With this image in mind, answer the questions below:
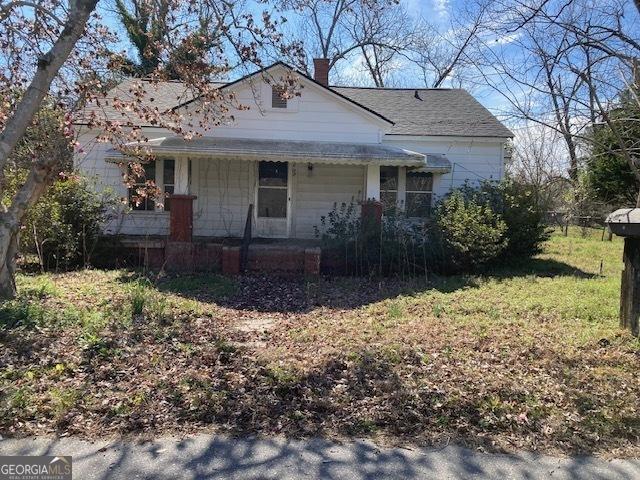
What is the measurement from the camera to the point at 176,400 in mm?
4176

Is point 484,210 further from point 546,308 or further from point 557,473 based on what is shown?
point 557,473

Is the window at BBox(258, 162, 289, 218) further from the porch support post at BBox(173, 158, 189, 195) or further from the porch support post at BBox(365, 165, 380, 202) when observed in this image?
the porch support post at BBox(365, 165, 380, 202)

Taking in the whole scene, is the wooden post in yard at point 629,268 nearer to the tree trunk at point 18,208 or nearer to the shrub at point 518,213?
the shrub at point 518,213

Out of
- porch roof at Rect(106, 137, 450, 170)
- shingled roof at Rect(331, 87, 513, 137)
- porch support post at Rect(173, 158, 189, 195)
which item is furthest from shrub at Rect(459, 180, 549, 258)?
porch support post at Rect(173, 158, 189, 195)

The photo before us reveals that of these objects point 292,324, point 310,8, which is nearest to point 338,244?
point 292,324

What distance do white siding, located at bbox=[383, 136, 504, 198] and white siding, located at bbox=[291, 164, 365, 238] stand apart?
66.4 inches

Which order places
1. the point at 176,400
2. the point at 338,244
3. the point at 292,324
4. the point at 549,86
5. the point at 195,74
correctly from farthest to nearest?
the point at 338,244 < the point at 195,74 < the point at 292,324 < the point at 549,86 < the point at 176,400

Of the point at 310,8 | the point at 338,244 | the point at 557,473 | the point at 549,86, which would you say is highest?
the point at 310,8

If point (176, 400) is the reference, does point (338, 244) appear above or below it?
above

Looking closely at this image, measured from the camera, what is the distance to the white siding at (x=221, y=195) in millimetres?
14109

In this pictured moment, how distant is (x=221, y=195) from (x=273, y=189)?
1.47 meters

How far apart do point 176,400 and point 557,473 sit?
2.83 metres

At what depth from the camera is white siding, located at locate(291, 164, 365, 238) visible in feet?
47.2

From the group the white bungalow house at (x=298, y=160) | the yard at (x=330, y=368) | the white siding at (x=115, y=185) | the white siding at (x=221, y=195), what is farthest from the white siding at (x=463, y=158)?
the yard at (x=330, y=368)
